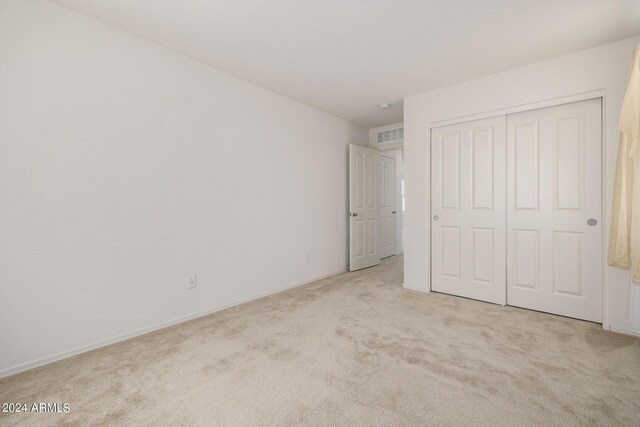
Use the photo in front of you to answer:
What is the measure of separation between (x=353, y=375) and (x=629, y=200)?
250 centimetres

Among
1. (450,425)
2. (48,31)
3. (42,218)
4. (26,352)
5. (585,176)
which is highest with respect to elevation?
(48,31)

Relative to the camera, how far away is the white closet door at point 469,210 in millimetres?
3238

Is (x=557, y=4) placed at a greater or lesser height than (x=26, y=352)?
greater

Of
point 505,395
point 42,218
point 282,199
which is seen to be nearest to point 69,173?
point 42,218

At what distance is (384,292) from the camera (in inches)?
146

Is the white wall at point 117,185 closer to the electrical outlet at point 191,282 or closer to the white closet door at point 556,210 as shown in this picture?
the electrical outlet at point 191,282

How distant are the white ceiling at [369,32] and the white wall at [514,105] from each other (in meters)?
0.13

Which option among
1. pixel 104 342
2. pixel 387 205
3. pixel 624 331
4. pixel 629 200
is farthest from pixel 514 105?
pixel 104 342

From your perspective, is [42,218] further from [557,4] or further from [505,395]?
[557,4]

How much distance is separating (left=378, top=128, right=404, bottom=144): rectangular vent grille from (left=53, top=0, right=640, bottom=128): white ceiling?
1.77 m

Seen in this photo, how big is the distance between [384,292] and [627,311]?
7.04 feet

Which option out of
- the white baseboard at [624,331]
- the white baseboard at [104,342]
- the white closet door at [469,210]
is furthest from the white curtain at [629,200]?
the white baseboard at [104,342]

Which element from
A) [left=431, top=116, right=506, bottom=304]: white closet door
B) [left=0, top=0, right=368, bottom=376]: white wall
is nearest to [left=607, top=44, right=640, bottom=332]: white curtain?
[left=431, top=116, right=506, bottom=304]: white closet door

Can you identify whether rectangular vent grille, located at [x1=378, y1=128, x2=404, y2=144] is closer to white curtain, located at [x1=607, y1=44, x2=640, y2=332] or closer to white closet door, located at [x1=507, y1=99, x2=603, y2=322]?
white closet door, located at [x1=507, y1=99, x2=603, y2=322]
